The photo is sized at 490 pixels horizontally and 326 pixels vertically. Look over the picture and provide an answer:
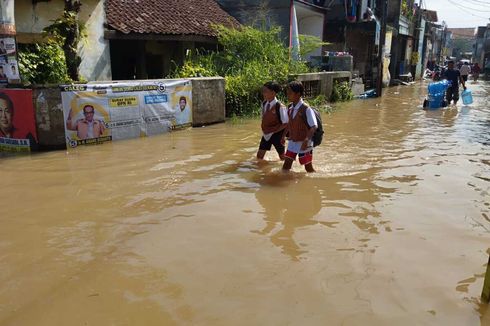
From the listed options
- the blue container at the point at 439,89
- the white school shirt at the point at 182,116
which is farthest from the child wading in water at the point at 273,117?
the blue container at the point at 439,89

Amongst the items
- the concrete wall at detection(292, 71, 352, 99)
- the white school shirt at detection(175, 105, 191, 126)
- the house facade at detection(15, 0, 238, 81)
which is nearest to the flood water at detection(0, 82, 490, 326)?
the white school shirt at detection(175, 105, 191, 126)

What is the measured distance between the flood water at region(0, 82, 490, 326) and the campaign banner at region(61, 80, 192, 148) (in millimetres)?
933

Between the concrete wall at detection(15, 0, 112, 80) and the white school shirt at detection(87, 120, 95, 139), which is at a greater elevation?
the concrete wall at detection(15, 0, 112, 80)

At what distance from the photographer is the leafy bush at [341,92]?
58.6ft

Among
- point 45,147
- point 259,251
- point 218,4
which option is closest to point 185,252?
point 259,251

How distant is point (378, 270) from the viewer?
12.4 feet

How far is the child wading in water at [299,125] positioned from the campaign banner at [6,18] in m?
5.57

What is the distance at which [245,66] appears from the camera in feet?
45.3

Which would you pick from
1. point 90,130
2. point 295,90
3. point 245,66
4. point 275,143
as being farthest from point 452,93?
point 90,130

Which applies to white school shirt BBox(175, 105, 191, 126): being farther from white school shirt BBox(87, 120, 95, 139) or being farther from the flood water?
the flood water

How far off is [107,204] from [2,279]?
1.94 metres

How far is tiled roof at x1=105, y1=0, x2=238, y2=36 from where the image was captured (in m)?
14.1

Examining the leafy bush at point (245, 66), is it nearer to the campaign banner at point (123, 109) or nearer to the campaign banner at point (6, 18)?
the campaign banner at point (123, 109)

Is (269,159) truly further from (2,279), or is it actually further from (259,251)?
(2,279)
